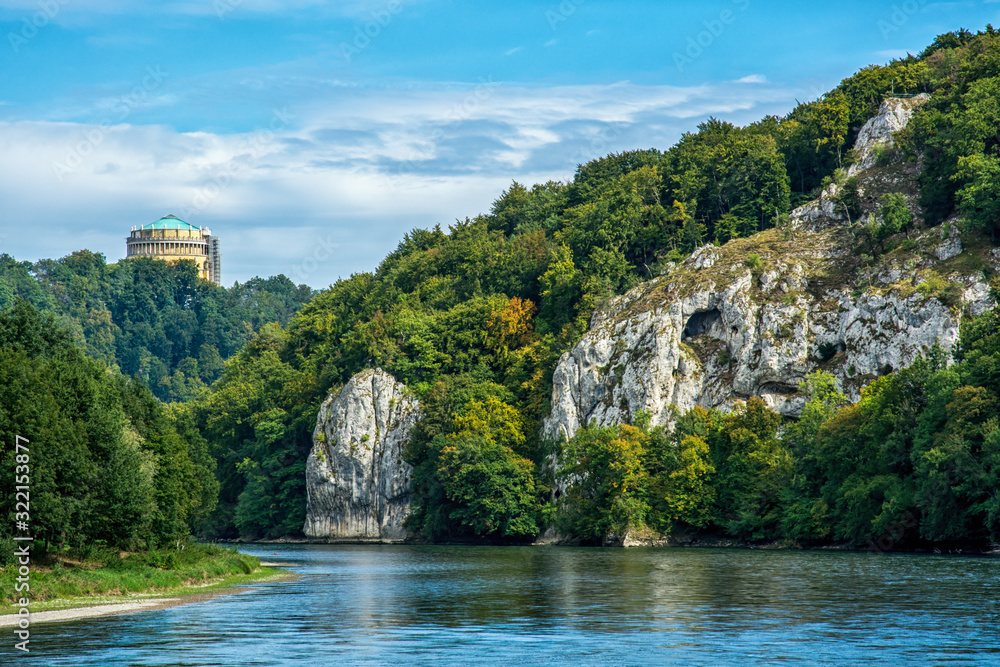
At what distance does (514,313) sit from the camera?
442 ft

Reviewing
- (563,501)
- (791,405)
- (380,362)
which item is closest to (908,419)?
(791,405)

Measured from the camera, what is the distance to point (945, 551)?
256ft

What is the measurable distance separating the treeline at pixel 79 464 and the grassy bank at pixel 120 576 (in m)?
1.02

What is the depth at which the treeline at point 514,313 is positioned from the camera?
120500 millimetres

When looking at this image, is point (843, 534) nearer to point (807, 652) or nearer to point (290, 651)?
point (807, 652)

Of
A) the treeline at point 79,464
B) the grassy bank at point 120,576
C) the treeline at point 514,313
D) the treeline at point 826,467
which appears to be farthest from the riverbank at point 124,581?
the treeline at point 514,313

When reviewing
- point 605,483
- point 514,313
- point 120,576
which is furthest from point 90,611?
point 514,313

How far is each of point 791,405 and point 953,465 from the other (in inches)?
1287

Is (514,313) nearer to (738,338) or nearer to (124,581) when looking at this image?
(738,338)

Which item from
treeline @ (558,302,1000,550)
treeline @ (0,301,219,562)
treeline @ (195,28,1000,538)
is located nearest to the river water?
treeline @ (0,301,219,562)

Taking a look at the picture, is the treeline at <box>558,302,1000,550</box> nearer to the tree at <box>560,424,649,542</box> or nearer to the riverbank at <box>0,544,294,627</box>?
the tree at <box>560,424,649,542</box>

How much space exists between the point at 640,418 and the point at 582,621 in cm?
6995

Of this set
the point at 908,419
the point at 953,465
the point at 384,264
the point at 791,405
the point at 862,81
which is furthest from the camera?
the point at 384,264

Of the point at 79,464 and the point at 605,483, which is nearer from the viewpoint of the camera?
the point at 79,464
